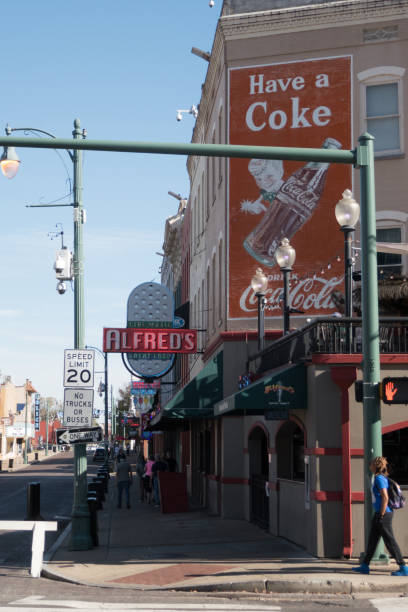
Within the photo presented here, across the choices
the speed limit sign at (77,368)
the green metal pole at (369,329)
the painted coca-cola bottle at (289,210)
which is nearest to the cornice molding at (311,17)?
the painted coca-cola bottle at (289,210)

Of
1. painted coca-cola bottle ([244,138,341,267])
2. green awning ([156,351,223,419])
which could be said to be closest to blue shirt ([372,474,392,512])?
green awning ([156,351,223,419])

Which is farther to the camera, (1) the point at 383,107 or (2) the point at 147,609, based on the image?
(1) the point at 383,107

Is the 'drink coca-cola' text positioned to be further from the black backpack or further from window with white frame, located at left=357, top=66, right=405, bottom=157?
the black backpack

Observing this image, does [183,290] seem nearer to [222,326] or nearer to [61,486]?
[61,486]

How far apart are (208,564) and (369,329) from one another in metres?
4.73

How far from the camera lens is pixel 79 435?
1652 cm

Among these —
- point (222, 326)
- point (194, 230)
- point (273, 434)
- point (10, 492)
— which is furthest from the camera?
point (10, 492)

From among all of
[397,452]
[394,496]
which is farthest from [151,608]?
[397,452]

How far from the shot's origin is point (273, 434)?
720 inches

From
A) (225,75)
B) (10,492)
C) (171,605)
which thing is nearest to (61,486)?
(10,492)

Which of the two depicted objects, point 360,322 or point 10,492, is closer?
point 360,322

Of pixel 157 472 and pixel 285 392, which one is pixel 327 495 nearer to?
pixel 285 392

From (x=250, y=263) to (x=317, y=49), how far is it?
19.6 ft

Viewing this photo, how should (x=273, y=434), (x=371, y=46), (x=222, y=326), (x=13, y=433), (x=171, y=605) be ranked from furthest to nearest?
(x=13, y=433) < (x=222, y=326) < (x=371, y=46) < (x=273, y=434) < (x=171, y=605)
